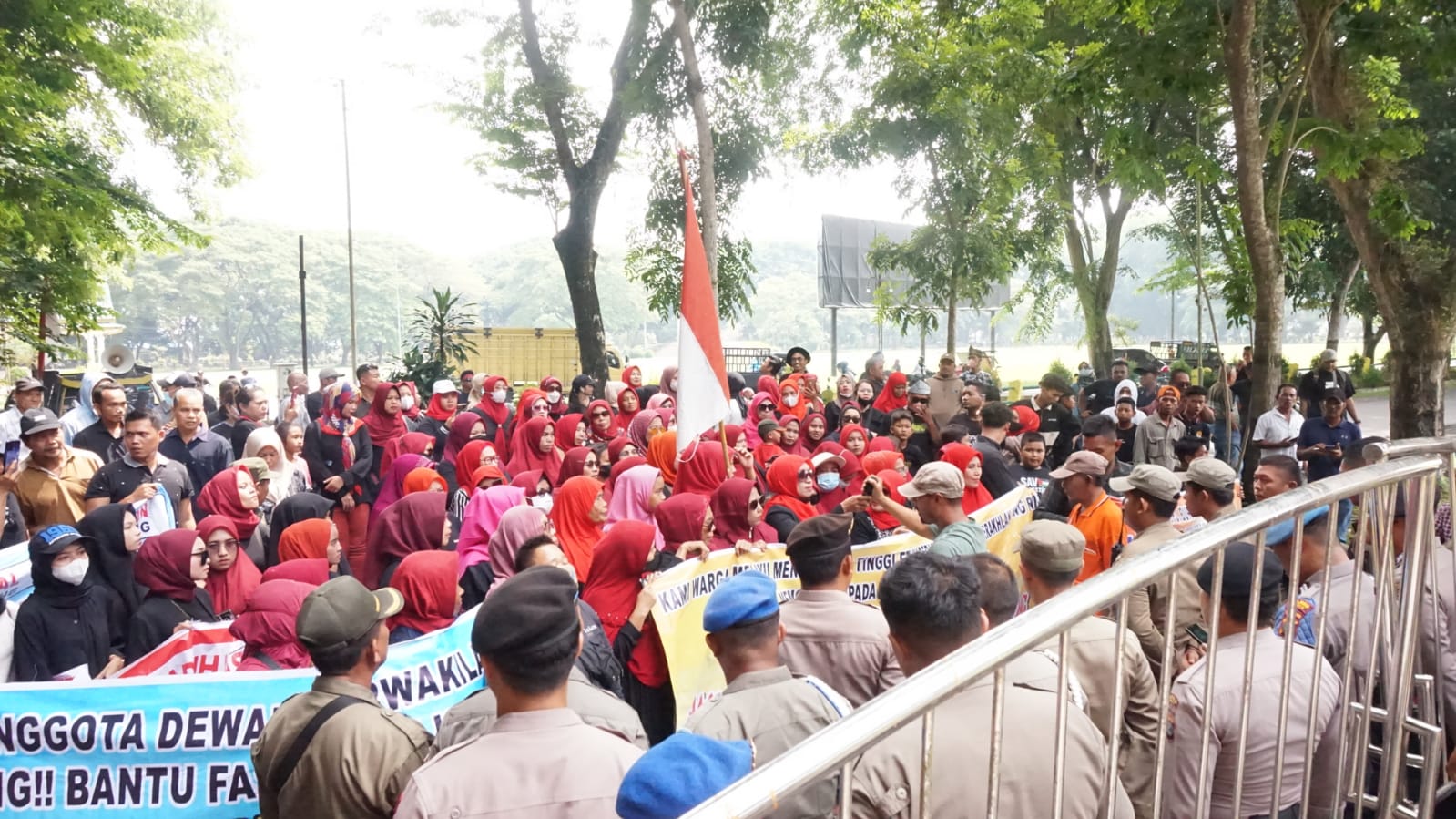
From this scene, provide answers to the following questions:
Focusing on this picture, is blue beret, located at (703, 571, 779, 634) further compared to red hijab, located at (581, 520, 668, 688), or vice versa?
red hijab, located at (581, 520, 668, 688)

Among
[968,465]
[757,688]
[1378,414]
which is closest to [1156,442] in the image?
[968,465]

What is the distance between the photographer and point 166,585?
466 cm

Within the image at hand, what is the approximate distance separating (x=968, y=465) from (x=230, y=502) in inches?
167

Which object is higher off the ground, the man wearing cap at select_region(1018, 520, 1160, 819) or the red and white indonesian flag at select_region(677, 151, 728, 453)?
the red and white indonesian flag at select_region(677, 151, 728, 453)

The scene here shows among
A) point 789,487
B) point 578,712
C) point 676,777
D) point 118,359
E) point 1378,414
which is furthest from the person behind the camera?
point 1378,414

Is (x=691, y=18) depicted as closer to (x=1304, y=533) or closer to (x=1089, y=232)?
(x=1089, y=232)

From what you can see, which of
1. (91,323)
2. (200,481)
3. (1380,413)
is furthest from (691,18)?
(1380,413)

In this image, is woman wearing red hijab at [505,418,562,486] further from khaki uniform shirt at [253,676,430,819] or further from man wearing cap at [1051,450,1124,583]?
khaki uniform shirt at [253,676,430,819]

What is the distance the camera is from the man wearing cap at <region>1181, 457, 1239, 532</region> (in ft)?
14.8

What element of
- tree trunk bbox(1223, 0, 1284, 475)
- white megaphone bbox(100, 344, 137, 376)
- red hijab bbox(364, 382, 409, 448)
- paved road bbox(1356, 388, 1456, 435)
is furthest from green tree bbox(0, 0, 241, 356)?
paved road bbox(1356, 388, 1456, 435)

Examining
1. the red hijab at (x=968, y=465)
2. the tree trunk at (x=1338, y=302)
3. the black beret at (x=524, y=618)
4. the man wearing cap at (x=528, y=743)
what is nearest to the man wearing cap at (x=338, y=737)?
the man wearing cap at (x=528, y=743)

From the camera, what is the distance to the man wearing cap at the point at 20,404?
8.40 m

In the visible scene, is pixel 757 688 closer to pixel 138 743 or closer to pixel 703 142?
pixel 138 743

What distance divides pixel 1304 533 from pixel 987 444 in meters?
3.55
